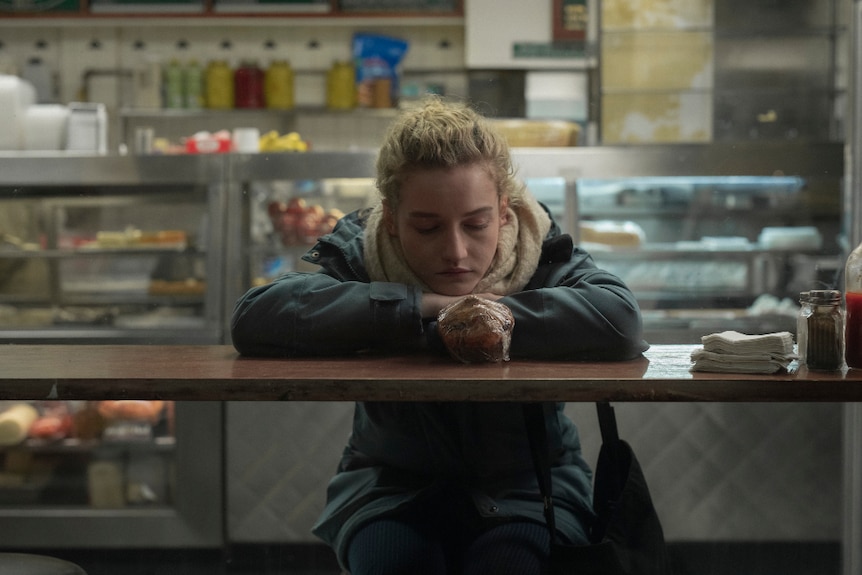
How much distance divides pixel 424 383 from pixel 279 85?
5.23m

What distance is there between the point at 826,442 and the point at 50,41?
220 inches

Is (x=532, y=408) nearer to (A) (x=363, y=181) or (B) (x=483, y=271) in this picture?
(B) (x=483, y=271)

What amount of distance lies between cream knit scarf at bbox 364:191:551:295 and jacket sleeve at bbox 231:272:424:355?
0.41 ft

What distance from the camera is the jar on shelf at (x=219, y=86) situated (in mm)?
6094

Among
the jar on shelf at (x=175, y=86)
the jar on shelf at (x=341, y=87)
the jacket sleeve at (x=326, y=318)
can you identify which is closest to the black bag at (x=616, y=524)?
the jacket sleeve at (x=326, y=318)

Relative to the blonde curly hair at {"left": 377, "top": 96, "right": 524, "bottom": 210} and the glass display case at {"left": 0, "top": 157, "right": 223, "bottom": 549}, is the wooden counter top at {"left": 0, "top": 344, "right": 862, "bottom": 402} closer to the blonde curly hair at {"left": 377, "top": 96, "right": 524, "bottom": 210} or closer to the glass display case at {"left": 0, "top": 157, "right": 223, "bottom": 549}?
the blonde curly hair at {"left": 377, "top": 96, "right": 524, "bottom": 210}

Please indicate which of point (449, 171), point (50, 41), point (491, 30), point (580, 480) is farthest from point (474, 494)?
point (50, 41)

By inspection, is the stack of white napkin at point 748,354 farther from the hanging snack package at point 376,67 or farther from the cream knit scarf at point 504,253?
the hanging snack package at point 376,67

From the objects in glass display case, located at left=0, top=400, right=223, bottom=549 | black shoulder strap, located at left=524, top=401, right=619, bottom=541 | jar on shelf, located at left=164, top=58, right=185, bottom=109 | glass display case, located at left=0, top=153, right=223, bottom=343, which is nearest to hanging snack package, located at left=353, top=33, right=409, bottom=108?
jar on shelf, located at left=164, top=58, right=185, bottom=109

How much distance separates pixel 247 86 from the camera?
6109mm

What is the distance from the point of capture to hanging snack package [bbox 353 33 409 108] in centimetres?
606

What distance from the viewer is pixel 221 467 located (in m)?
3.34

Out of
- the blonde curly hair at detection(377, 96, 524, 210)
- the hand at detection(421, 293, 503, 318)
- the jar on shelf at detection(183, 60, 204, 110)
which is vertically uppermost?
the jar on shelf at detection(183, 60, 204, 110)

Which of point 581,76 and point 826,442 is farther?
point 581,76
